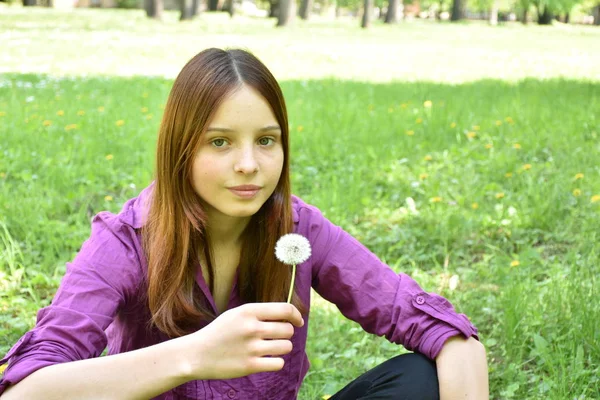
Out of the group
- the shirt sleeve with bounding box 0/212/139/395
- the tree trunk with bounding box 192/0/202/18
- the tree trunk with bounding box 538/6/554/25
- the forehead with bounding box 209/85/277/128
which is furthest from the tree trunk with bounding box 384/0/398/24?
the shirt sleeve with bounding box 0/212/139/395

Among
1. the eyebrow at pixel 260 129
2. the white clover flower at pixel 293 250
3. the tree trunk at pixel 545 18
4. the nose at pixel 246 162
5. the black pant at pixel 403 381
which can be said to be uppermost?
the eyebrow at pixel 260 129

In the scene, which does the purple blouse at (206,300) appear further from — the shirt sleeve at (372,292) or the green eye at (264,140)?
the green eye at (264,140)

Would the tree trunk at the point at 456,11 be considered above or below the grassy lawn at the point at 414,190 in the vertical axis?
below

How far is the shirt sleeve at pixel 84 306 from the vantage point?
1476 mm

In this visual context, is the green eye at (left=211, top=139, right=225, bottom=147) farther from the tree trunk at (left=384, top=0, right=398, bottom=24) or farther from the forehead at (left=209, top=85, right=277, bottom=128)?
the tree trunk at (left=384, top=0, right=398, bottom=24)

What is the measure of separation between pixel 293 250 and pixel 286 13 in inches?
810

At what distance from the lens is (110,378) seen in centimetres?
142

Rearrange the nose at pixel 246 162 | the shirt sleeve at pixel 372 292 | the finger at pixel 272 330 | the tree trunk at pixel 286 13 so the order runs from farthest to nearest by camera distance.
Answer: the tree trunk at pixel 286 13 → the shirt sleeve at pixel 372 292 → the nose at pixel 246 162 → the finger at pixel 272 330

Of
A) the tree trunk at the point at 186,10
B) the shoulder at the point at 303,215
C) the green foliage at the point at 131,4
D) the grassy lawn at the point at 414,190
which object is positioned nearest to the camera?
the shoulder at the point at 303,215

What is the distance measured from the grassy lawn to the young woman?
27.4 inches

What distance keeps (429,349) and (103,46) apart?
503 inches

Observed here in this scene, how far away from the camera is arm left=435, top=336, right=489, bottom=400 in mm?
1717

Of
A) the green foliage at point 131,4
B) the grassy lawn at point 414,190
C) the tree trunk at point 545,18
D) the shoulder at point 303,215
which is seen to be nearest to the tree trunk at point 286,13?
the grassy lawn at point 414,190

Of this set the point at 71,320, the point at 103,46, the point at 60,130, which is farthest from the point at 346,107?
the point at 103,46
